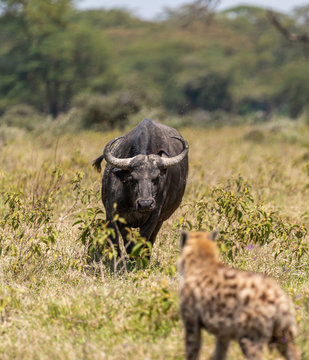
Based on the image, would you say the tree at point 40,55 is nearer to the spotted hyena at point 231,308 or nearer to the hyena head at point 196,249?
the hyena head at point 196,249

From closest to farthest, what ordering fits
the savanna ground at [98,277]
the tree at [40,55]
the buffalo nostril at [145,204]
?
the savanna ground at [98,277] < the buffalo nostril at [145,204] < the tree at [40,55]

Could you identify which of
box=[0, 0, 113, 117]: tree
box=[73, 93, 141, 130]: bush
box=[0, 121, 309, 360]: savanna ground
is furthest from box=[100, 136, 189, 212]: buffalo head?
box=[0, 0, 113, 117]: tree

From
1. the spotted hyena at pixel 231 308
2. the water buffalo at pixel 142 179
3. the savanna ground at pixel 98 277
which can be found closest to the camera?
the spotted hyena at pixel 231 308

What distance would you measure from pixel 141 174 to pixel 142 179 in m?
0.06

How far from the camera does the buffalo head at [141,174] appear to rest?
5.98 metres

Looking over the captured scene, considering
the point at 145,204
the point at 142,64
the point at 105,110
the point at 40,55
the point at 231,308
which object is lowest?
the point at 142,64

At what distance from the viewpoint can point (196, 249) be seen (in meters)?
3.71

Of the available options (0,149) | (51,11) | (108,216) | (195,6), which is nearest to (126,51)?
(51,11)

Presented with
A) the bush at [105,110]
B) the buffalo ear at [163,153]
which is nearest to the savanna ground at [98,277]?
the buffalo ear at [163,153]

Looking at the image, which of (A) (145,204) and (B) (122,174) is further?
(B) (122,174)

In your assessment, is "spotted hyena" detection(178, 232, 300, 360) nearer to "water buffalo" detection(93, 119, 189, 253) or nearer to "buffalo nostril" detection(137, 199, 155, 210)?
"buffalo nostril" detection(137, 199, 155, 210)

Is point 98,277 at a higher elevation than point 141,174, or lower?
lower

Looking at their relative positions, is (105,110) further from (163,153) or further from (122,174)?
(122,174)

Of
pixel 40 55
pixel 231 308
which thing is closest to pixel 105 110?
pixel 40 55
